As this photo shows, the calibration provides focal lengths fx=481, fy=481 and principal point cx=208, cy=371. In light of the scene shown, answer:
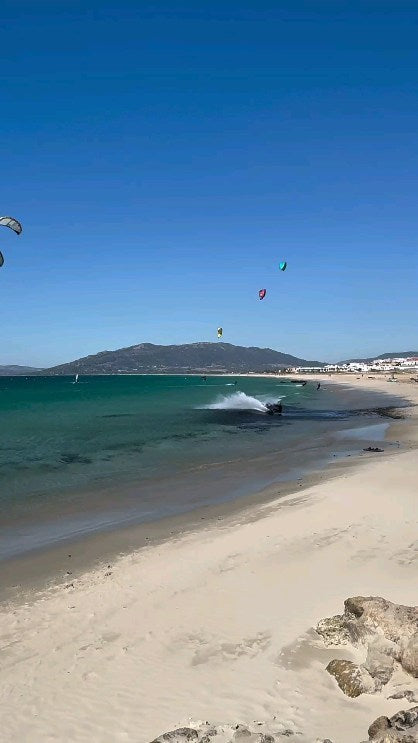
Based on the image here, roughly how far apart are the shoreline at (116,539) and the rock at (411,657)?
20.8ft

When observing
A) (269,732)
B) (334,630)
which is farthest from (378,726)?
(334,630)

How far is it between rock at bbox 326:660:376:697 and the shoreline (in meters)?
5.58

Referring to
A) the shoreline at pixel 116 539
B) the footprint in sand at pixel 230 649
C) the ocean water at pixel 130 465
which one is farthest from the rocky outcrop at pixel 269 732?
the ocean water at pixel 130 465

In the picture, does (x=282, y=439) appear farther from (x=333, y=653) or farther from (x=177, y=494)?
(x=333, y=653)

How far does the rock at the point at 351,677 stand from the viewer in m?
5.23

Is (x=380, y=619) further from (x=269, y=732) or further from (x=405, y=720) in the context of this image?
(x=269, y=732)

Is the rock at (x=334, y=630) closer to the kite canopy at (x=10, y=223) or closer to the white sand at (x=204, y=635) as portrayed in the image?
the white sand at (x=204, y=635)

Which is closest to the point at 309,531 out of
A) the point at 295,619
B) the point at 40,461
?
the point at 295,619

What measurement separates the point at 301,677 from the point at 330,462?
16.1 m

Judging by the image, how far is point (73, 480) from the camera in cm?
1850

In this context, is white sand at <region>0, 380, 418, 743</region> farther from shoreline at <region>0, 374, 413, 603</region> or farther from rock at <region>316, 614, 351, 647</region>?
shoreline at <region>0, 374, 413, 603</region>

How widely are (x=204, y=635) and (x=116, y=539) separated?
17.8 feet

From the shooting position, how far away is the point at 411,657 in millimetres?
5234

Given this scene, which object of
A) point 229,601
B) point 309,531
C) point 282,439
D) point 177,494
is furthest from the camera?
point 282,439
